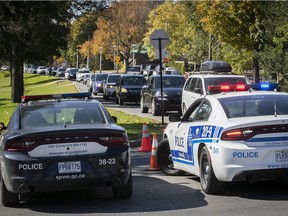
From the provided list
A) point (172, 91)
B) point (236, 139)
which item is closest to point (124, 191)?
point (236, 139)

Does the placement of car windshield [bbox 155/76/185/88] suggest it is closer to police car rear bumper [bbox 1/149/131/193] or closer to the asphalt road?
the asphalt road

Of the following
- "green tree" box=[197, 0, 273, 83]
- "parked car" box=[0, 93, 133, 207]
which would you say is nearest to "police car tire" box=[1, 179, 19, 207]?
"parked car" box=[0, 93, 133, 207]

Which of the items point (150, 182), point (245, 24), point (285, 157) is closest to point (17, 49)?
point (245, 24)

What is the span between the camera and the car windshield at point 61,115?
838cm

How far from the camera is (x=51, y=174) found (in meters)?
7.54

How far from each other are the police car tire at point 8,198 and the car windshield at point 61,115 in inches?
35.2

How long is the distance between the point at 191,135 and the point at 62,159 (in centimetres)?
230

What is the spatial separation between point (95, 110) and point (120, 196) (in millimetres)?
1347

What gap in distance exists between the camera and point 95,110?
28.8ft

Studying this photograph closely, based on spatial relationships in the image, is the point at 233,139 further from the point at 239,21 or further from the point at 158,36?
the point at 239,21

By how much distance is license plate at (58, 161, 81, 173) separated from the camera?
7.59 meters

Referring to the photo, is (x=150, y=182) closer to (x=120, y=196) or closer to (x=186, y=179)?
(x=186, y=179)

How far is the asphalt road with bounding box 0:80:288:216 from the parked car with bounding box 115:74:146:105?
22913mm

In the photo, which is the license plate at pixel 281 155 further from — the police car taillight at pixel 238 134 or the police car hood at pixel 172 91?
the police car hood at pixel 172 91
